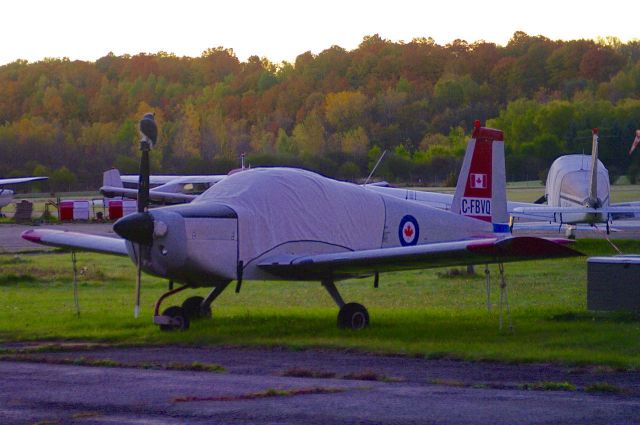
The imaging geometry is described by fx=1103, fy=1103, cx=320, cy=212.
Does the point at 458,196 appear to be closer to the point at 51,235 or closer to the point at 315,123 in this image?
the point at 51,235

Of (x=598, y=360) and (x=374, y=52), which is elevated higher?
(x=374, y=52)

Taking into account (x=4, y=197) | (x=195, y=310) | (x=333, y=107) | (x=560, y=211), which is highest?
(x=333, y=107)

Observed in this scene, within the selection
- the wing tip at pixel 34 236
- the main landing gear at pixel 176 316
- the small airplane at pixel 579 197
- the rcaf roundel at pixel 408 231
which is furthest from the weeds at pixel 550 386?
the small airplane at pixel 579 197

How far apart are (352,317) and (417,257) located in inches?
55.5

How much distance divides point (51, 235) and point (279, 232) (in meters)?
4.18

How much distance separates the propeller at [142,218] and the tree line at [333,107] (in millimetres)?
46299

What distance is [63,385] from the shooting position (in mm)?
9492

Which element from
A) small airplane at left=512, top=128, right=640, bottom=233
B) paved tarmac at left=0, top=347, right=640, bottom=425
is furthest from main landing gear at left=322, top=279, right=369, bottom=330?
small airplane at left=512, top=128, right=640, bottom=233

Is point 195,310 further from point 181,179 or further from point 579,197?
point 181,179

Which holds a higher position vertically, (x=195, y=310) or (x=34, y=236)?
(x=34, y=236)

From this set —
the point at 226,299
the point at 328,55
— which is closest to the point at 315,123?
the point at 328,55

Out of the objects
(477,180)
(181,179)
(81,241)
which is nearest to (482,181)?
(477,180)

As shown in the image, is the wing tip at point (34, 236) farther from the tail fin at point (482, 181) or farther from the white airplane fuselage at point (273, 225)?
the tail fin at point (482, 181)

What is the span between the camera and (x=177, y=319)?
46.8 ft
